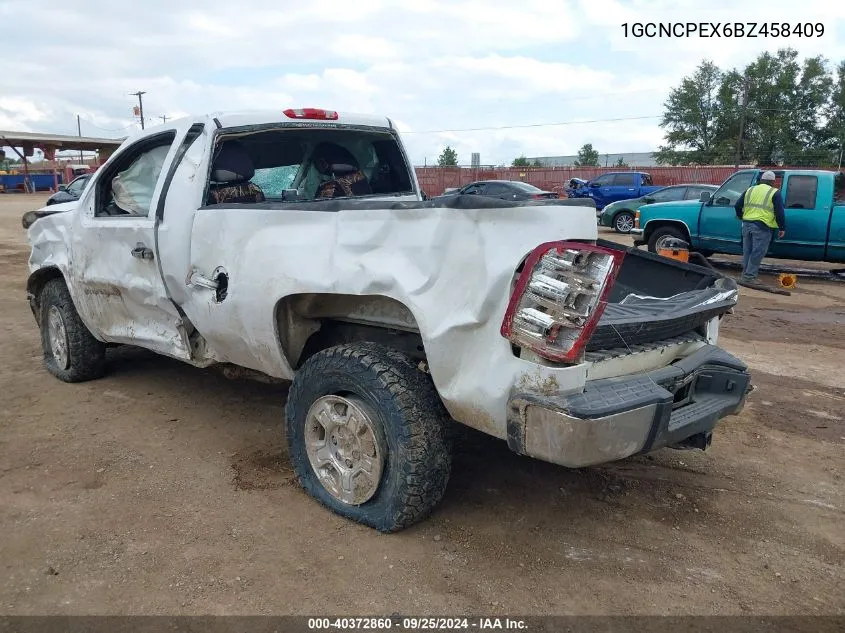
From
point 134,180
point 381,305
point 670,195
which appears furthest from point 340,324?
point 670,195

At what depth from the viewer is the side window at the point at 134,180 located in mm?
4188

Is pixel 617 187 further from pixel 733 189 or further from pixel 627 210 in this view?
pixel 733 189

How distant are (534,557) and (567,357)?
1.02 m

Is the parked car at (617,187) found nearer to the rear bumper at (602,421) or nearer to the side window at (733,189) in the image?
the side window at (733,189)

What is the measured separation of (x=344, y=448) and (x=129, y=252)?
2.00m

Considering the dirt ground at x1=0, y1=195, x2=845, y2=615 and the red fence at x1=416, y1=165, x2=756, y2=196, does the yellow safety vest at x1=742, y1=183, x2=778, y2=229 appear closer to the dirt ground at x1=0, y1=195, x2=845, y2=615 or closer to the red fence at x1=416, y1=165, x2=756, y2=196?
the dirt ground at x1=0, y1=195, x2=845, y2=615

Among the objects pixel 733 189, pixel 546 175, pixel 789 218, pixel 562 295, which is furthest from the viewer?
pixel 546 175

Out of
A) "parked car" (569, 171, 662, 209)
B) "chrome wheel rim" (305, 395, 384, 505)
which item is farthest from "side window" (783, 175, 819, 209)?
"parked car" (569, 171, 662, 209)

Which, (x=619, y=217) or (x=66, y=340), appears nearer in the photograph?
(x=66, y=340)

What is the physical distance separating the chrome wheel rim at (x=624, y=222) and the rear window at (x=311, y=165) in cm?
1425

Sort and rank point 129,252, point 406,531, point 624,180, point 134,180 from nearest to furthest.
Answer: point 406,531 → point 129,252 → point 134,180 → point 624,180

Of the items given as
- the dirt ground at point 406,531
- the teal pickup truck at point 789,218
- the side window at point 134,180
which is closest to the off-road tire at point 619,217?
the teal pickup truck at point 789,218

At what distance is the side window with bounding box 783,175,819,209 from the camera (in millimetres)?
10742

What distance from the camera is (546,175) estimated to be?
114 feet
